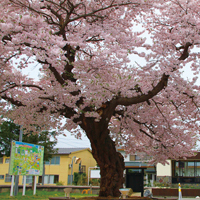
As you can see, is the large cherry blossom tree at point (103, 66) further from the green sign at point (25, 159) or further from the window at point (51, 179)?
the window at point (51, 179)

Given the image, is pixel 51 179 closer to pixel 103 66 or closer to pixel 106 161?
pixel 106 161

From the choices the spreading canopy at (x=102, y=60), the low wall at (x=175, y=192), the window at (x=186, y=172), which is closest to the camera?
the spreading canopy at (x=102, y=60)

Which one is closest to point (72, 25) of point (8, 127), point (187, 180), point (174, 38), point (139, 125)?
point (174, 38)

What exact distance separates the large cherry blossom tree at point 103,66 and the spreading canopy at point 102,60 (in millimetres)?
29

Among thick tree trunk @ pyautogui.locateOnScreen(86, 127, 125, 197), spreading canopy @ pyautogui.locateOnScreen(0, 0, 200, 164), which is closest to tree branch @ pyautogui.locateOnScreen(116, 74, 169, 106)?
spreading canopy @ pyautogui.locateOnScreen(0, 0, 200, 164)

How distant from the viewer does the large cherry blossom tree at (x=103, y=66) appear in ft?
23.1

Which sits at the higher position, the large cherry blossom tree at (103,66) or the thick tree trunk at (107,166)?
the large cherry blossom tree at (103,66)

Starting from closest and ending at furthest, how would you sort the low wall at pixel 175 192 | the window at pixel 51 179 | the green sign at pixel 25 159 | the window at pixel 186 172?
the green sign at pixel 25 159, the low wall at pixel 175 192, the window at pixel 186 172, the window at pixel 51 179

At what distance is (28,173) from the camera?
15078mm

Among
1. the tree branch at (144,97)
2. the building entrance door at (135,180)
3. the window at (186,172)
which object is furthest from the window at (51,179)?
the tree branch at (144,97)

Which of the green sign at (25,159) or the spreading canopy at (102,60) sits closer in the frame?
the spreading canopy at (102,60)

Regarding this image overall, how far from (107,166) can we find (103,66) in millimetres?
3733

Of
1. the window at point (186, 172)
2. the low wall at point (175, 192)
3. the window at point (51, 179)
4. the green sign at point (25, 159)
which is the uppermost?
the green sign at point (25, 159)

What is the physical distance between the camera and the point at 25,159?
15.0m
